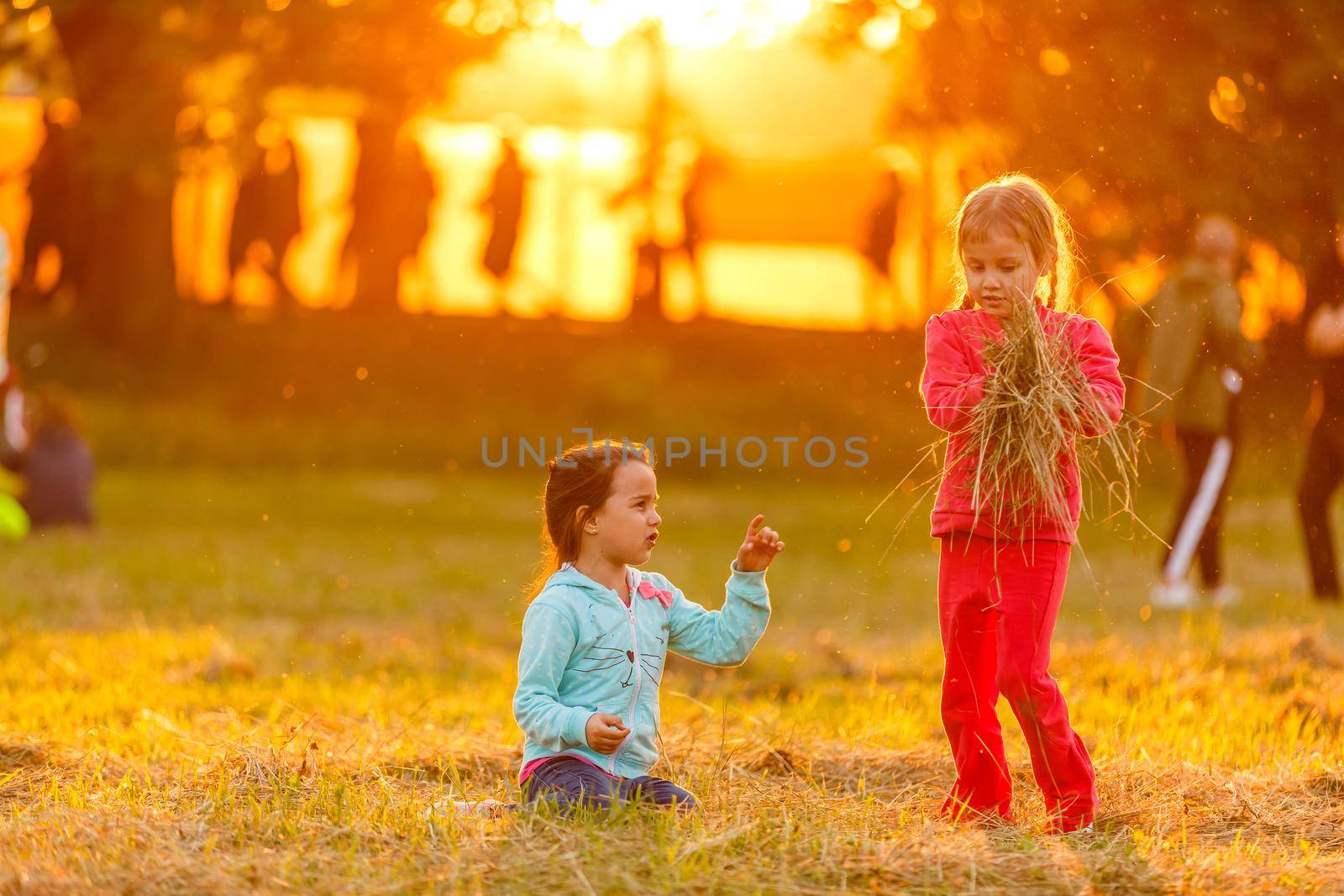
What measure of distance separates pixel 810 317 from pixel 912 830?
1409 cm

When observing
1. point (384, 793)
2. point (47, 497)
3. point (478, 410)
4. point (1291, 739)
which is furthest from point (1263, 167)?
point (478, 410)

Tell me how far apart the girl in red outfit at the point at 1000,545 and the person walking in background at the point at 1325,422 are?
4521 millimetres

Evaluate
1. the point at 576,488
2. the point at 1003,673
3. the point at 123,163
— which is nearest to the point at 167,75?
the point at 123,163

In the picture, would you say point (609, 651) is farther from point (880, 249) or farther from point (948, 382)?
point (880, 249)

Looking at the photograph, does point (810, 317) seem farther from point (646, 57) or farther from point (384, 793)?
point (384, 793)

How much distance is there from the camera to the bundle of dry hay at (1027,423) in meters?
3.93


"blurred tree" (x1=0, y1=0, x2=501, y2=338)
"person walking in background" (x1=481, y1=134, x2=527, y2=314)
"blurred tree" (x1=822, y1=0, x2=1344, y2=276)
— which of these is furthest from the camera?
"person walking in background" (x1=481, y1=134, x2=527, y2=314)

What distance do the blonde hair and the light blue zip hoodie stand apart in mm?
1048

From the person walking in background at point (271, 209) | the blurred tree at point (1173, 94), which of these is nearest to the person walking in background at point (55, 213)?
the person walking in background at point (271, 209)

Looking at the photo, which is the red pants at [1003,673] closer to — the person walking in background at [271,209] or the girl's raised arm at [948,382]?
the girl's raised arm at [948,382]

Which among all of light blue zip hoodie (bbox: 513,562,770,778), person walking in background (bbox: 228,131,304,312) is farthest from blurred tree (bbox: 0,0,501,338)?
light blue zip hoodie (bbox: 513,562,770,778)

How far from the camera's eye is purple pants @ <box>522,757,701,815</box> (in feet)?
12.6

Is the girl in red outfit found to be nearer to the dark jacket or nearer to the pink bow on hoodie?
the pink bow on hoodie

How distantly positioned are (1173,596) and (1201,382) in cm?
130
